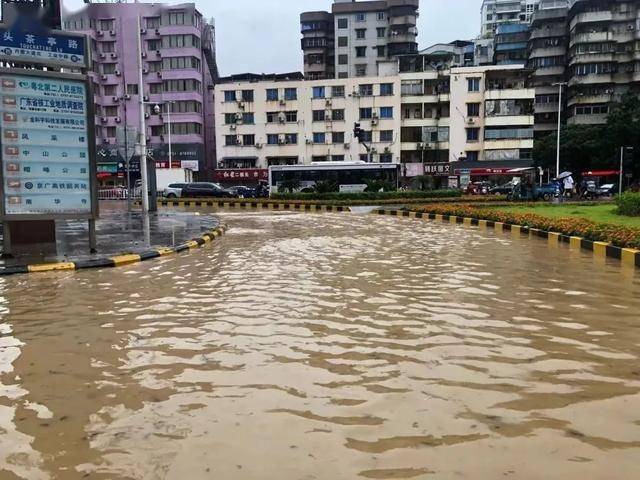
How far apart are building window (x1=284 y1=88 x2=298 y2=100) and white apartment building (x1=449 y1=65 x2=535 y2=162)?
1710cm

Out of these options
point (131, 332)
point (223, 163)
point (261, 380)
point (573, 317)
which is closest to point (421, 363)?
point (261, 380)

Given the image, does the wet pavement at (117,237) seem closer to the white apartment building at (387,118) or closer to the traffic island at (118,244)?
the traffic island at (118,244)

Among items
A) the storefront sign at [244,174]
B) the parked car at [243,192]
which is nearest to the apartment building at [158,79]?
the storefront sign at [244,174]

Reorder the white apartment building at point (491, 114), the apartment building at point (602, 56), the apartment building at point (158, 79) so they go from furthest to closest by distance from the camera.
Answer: the apartment building at point (602, 56) < the apartment building at point (158, 79) < the white apartment building at point (491, 114)

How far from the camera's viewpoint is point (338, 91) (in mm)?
64875

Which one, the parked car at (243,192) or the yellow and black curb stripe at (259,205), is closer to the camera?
the yellow and black curb stripe at (259,205)

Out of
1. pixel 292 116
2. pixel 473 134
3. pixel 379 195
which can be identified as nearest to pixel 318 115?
Result: pixel 292 116

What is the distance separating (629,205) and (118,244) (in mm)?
15592

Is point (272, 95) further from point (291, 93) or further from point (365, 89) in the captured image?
point (365, 89)

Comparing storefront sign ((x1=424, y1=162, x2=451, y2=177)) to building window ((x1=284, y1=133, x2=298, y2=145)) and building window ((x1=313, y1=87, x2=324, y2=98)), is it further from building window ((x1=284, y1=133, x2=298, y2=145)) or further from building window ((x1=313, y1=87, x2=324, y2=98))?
building window ((x1=284, y1=133, x2=298, y2=145))

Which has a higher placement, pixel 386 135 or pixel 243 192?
pixel 386 135

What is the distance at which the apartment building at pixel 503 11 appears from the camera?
106m

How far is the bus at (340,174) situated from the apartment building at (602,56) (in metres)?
36.0

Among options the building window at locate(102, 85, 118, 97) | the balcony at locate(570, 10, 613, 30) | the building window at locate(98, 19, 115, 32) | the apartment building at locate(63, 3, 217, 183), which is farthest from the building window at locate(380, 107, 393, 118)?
the building window at locate(98, 19, 115, 32)
